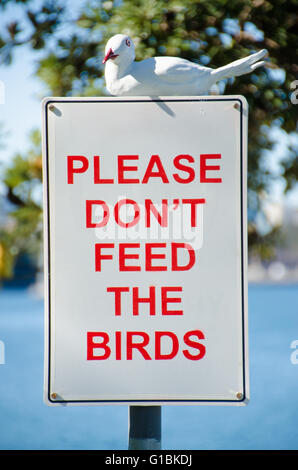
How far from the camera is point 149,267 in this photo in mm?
1515

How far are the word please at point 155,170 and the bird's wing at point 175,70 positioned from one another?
0.88 ft

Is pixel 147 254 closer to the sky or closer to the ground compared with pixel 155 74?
closer to the ground

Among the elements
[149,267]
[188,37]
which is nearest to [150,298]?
[149,267]

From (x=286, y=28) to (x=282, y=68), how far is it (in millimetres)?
271

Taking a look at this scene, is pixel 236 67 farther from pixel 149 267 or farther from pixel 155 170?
pixel 149 267

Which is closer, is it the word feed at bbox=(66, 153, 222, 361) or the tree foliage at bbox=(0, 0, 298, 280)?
the word feed at bbox=(66, 153, 222, 361)

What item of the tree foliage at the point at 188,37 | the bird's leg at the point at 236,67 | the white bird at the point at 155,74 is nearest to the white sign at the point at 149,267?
the white bird at the point at 155,74

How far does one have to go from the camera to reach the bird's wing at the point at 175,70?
163cm

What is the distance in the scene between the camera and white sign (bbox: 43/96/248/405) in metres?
1.51

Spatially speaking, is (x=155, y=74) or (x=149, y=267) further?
(x=155, y=74)

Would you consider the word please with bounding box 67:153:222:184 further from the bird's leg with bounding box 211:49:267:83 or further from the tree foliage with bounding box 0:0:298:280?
the tree foliage with bounding box 0:0:298:280

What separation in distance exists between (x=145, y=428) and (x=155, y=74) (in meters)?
1.02

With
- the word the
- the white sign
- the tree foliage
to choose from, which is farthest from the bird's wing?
the tree foliage

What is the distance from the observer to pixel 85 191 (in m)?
1.53
